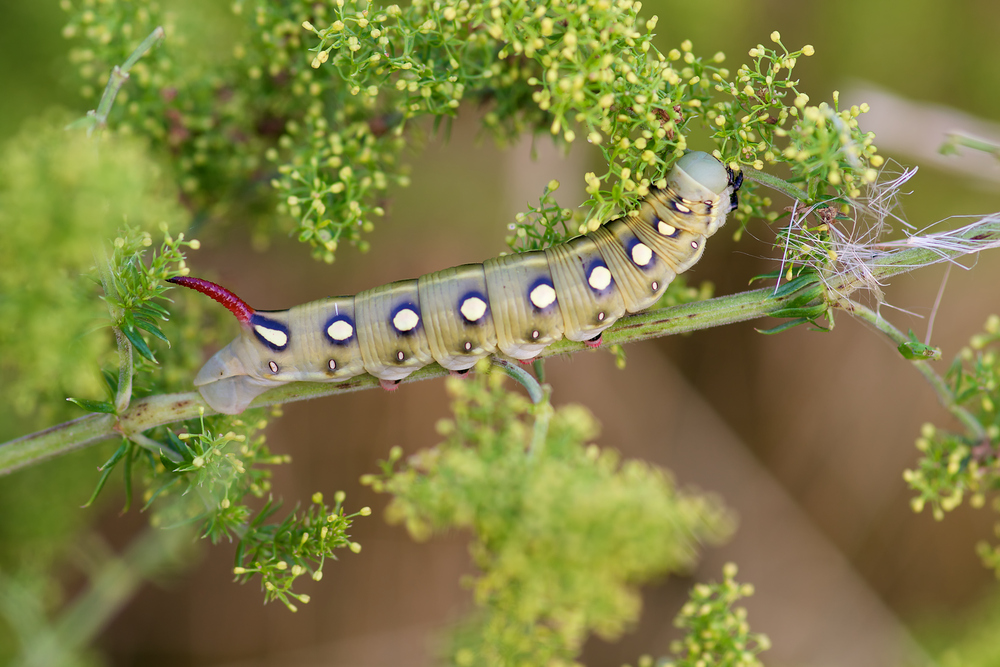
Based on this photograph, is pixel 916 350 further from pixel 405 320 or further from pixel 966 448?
pixel 405 320

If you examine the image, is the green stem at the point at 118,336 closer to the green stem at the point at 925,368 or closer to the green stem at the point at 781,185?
the green stem at the point at 781,185

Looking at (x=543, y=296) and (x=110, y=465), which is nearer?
(x=110, y=465)

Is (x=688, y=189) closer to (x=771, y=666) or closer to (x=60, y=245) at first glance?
→ (x=60, y=245)

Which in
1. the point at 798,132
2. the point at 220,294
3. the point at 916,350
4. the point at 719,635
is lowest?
the point at 719,635

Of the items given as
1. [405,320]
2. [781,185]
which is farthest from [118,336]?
[781,185]

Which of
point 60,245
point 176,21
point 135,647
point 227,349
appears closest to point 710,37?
point 176,21

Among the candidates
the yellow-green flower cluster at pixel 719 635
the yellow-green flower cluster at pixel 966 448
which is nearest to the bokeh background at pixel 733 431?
the yellow-green flower cluster at pixel 966 448

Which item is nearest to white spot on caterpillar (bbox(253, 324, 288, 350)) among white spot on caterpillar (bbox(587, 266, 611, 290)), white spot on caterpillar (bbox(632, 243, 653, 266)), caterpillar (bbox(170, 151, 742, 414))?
caterpillar (bbox(170, 151, 742, 414))
